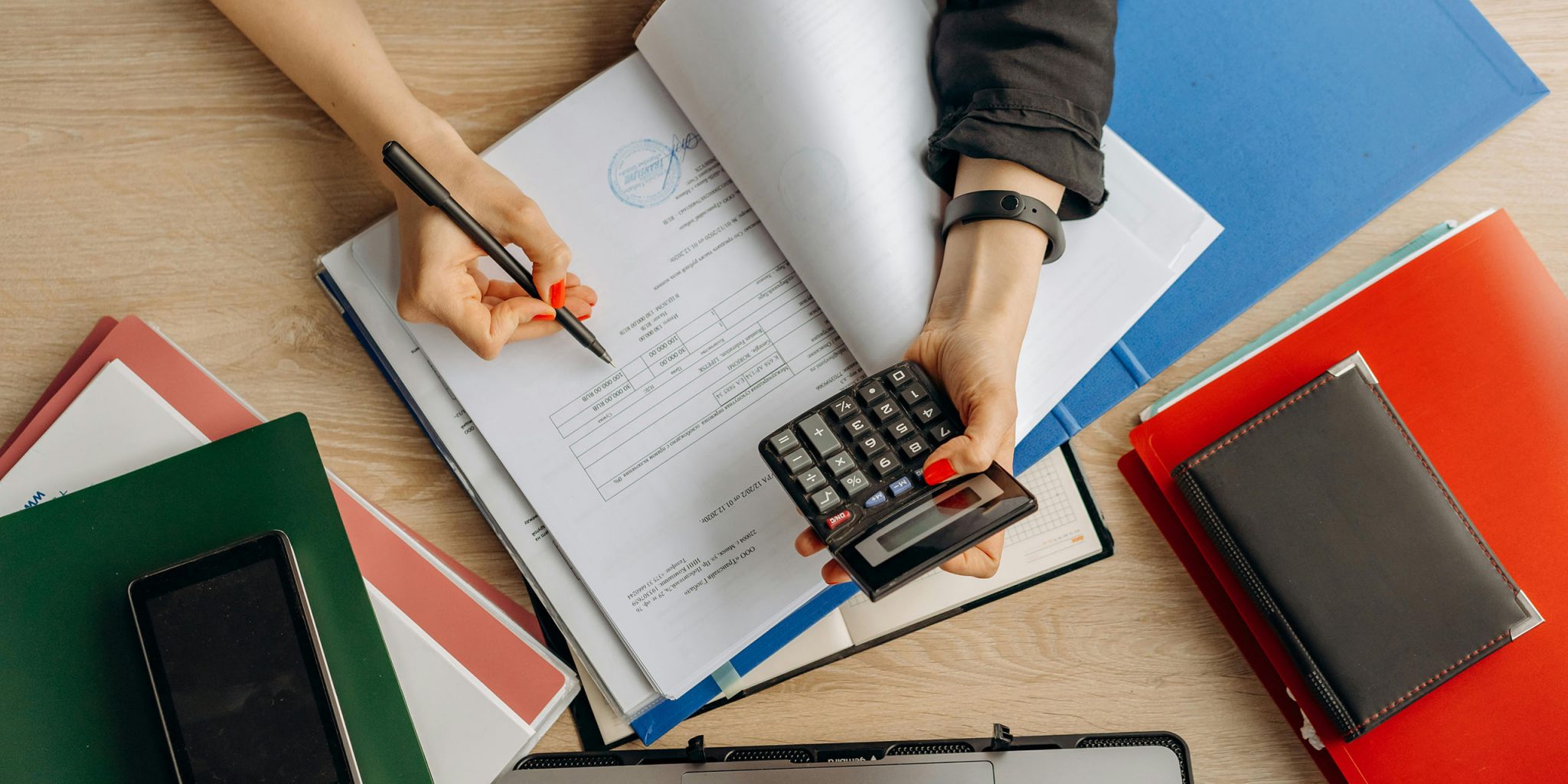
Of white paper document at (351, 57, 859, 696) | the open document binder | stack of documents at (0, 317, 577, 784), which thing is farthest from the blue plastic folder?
stack of documents at (0, 317, 577, 784)

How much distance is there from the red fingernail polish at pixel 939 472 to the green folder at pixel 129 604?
0.34 meters

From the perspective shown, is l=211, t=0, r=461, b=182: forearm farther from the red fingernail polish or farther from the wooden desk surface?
the red fingernail polish

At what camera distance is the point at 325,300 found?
584 mm

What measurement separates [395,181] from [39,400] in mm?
275

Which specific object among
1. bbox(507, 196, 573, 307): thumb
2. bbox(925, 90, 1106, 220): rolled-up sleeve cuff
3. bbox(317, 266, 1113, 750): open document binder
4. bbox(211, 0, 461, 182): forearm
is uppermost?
bbox(211, 0, 461, 182): forearm

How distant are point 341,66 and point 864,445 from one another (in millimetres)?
422

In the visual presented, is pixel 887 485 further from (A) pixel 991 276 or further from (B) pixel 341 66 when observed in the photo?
(B) pixel 341 66

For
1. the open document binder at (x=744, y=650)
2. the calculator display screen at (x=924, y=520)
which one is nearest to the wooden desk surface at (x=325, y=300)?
the open document binder at (x=744, y=650)

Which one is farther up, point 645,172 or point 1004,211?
point 645,172

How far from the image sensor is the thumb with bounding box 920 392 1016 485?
498 mm

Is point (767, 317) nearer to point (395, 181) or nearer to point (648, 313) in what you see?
point (648, 313)

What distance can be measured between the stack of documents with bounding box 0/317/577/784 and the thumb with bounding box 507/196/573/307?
0.61ft

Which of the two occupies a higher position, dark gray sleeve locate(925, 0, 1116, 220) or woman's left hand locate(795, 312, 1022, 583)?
dark gray sleeve locate(925, 0, 1116, 220)
